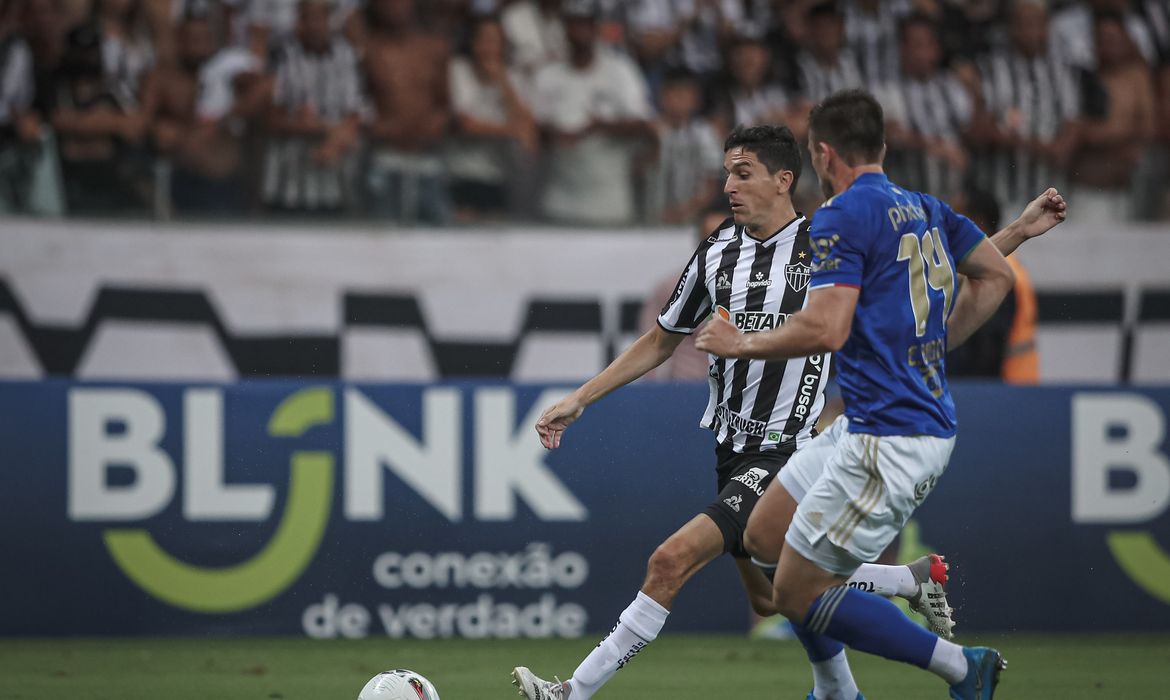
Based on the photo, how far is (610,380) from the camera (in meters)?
6.71

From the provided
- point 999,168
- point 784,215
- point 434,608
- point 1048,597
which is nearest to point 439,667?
point 434,608

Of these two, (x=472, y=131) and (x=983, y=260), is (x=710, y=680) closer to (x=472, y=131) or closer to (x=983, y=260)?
(x=983, y=260)

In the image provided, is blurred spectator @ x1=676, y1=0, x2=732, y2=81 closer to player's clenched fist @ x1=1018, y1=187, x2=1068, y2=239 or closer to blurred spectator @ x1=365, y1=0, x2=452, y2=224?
blurred spectator @ x1=365, y1=0, x2=452, y2=224

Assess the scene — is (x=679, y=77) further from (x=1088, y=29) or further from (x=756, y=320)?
(x=756, y=320)

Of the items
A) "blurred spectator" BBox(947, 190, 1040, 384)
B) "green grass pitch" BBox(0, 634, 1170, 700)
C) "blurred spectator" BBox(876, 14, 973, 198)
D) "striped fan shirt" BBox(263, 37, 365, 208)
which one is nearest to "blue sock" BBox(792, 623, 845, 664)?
"green grass pitch" BBox(0, 634, 1170, 700)

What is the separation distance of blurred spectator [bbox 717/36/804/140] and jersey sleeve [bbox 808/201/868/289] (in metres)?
6.62

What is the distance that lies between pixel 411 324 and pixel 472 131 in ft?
5.27

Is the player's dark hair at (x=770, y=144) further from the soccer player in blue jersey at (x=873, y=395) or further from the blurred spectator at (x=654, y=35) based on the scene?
the blurred spectator at (x=654, y=35)

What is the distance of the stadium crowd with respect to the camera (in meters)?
11.5

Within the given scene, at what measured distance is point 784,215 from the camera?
22.4 feet

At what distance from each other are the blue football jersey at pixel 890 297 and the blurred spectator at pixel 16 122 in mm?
7609

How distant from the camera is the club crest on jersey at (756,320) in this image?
21.8 feet

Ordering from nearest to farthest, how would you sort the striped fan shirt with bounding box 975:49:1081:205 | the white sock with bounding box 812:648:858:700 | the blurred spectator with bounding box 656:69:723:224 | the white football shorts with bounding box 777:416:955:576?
the white football shorts with bounding box 777:416:955:576 < the white sock with bounding box 812:648:858:700 < the blurred spectator with bounding box 656:69:723:224 < the striped fan shirt with bounding box 975:49:1081:205

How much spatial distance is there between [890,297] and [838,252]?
267 millimetres
